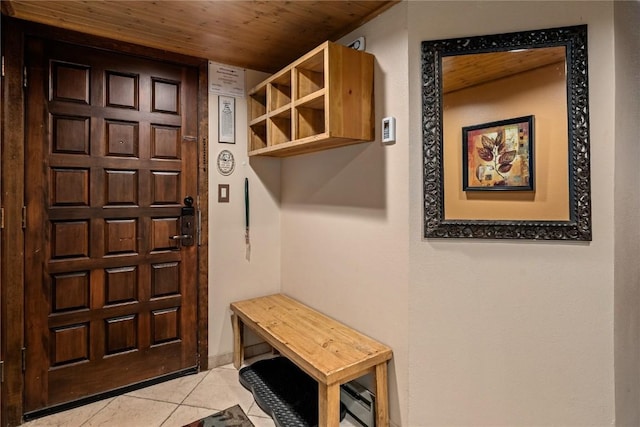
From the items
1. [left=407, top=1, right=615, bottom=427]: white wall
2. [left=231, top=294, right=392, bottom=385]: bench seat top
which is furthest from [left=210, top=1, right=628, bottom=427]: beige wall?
[left=231, top=294, right=392, bottom=385]: bench seat top

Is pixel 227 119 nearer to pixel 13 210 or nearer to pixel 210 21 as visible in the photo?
pixel 210 21

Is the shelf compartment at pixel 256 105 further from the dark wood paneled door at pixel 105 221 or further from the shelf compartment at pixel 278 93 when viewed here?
the dark wood paneled door at pixel 105 221

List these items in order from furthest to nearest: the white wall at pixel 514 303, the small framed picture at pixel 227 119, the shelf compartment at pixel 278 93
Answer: the small framed picture at pixel 227 119 < the shelf compartment at pixel 278 93 < the white wall at pixel 514 303

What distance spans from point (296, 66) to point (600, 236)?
1.71 meters

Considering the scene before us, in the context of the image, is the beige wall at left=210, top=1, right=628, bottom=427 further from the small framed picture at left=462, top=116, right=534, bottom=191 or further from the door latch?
the door latch

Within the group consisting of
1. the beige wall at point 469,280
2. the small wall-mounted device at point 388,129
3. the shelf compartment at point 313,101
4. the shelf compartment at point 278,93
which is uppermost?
→ the shelf compartment at point 278,93

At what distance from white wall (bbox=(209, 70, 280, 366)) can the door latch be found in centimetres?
14

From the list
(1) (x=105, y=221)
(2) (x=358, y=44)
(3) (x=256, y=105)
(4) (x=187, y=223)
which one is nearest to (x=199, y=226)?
(4) (x=187, y=223)

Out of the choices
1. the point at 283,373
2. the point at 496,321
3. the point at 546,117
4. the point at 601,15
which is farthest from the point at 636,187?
the point at 283,373

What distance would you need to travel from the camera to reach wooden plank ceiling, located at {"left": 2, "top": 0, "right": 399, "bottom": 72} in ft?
5.94

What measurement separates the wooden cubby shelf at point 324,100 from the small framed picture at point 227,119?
0.31m

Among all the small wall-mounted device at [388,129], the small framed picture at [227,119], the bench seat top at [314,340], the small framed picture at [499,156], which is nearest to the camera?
the small framed picture at [499,156]

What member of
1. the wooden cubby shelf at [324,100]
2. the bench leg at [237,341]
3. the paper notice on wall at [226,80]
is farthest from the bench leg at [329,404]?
the paper notice on wall at [226,80]

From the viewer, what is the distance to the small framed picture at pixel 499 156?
154cm
